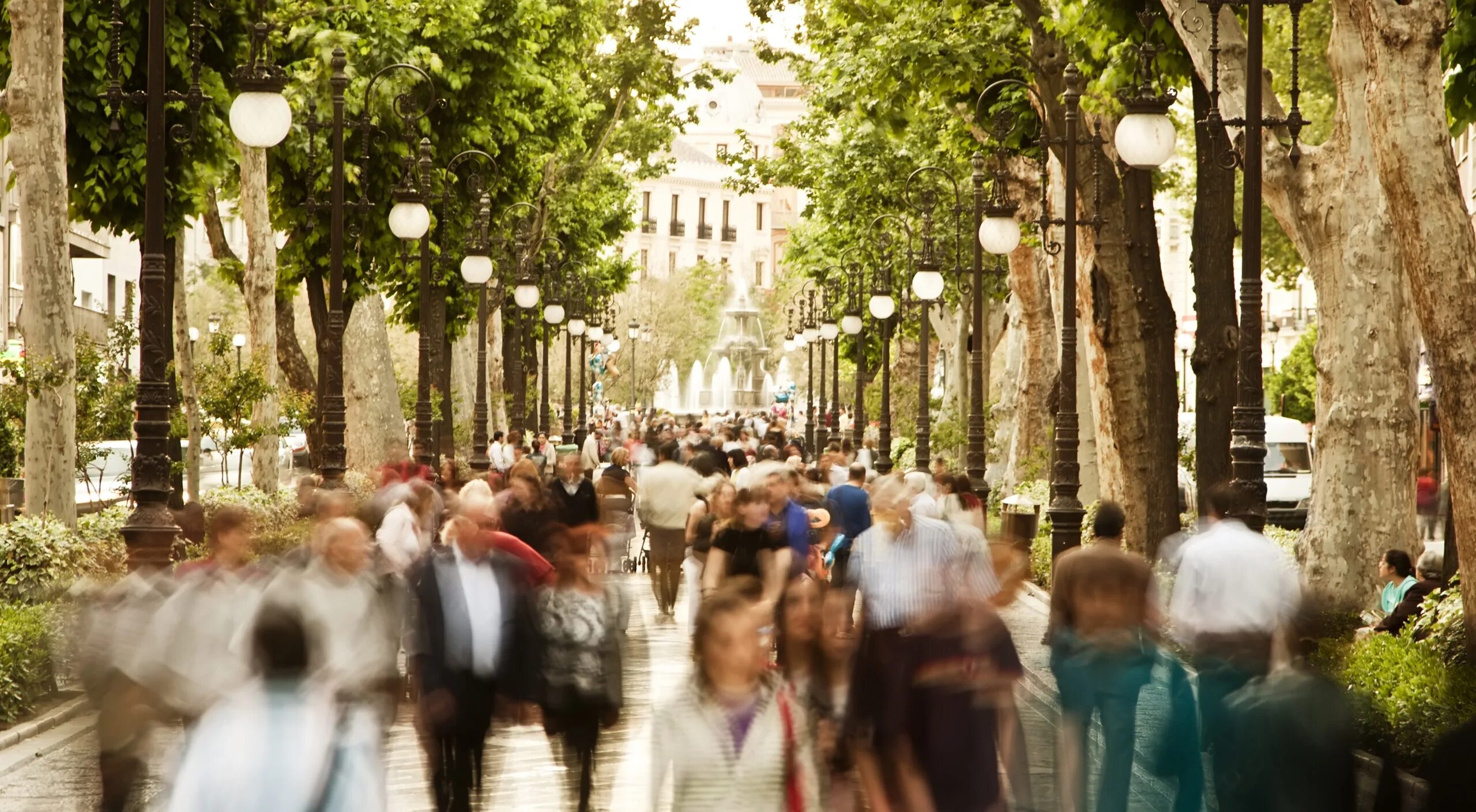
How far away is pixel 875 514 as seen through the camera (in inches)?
394

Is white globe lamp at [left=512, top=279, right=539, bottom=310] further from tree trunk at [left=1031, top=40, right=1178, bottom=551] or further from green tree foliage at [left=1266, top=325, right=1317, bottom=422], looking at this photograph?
green tree foliage at [left=1266, top=325, right=1317, bottom=422]

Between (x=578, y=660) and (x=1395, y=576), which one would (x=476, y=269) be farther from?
(x=578, y=660)

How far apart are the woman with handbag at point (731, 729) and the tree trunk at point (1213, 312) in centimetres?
1281

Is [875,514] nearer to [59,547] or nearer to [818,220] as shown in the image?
[59,547]

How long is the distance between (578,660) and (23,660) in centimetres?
564

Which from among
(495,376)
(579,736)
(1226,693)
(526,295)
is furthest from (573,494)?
(495,376)

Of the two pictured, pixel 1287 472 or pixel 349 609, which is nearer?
pixel 349 609

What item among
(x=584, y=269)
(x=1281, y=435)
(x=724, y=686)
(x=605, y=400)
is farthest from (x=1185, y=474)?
(x=605, y=400)

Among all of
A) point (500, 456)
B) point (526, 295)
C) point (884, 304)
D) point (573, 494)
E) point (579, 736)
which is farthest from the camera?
point (884, 304)

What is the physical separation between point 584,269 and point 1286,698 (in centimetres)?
5452

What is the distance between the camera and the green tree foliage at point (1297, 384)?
61.0m

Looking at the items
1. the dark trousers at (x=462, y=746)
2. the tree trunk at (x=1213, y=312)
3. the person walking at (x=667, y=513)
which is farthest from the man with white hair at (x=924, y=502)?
the dark trousers at (x=462, y=746)

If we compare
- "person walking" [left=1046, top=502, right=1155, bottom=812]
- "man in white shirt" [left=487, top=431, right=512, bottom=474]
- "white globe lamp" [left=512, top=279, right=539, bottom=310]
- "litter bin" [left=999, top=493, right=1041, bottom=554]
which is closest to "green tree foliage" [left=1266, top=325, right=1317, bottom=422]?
"white globe lamp" [left=512, top=279, right=539, bottom=310]

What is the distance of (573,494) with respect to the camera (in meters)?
15.7
